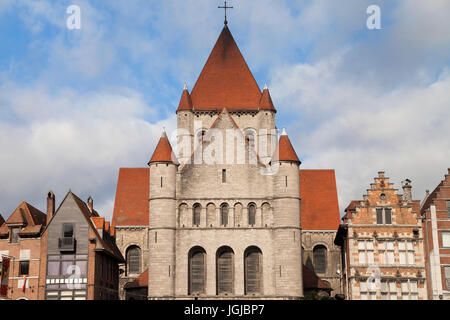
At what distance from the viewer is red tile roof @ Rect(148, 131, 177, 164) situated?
5316 centimetres

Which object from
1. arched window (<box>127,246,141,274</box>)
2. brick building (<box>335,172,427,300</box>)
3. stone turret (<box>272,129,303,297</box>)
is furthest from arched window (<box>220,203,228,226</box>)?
arched window (<box>127,246,141,274</box>)

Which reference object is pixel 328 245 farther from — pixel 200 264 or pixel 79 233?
pixel 79 233

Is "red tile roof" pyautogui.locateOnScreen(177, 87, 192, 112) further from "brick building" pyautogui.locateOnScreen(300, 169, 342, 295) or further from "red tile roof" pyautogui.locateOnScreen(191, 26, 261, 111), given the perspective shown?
"brick building" pyautogui.locateOnScreen(300, 169, 342, 295)

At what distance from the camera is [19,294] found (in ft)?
159

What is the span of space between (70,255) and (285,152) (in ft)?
57.8

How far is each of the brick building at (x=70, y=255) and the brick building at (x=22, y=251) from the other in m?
0.54

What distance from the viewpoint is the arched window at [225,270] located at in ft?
171

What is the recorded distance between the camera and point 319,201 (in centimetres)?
6888

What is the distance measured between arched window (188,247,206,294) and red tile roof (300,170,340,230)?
52.9 feet

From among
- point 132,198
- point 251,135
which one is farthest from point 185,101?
point 132,198
